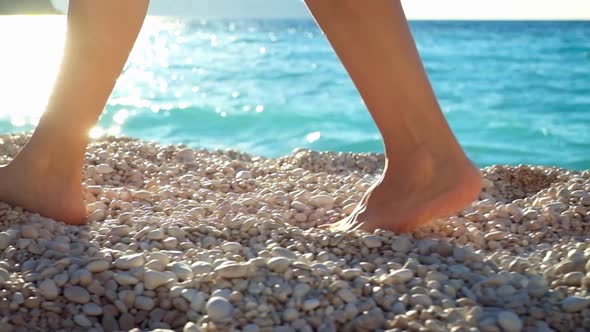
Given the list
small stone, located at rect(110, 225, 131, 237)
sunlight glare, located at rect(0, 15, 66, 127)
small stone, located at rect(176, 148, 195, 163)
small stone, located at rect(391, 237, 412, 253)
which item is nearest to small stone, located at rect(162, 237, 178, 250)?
small stone, located at rect(110, 225, 131, 237)

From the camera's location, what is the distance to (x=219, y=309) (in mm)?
1100

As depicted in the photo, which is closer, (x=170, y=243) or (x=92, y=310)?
(x=92, y=310)

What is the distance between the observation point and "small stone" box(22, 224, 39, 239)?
1450 millimetres

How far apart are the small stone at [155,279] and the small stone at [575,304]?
61 cm

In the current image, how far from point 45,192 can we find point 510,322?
3.37 feet

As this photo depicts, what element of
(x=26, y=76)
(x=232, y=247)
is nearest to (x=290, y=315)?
(x=232, y=247)

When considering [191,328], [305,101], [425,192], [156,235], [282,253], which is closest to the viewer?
[191,328]

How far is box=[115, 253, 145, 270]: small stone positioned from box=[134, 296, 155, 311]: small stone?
9 cm

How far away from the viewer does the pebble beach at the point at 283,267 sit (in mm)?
1123

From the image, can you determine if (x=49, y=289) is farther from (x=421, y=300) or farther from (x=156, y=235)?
(x=421, y=300)

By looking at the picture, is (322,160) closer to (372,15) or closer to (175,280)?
(372,15)

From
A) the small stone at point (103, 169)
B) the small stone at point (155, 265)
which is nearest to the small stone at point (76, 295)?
the small stone at point (155, 265)

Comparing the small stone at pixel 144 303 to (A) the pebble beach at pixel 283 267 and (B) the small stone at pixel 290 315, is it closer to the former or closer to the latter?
(A) the pebble beach at pixel 283 267

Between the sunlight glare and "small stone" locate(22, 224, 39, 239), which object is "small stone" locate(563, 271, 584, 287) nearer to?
"small stone" locate(22, 224, 39, 239)
